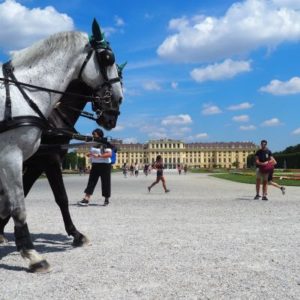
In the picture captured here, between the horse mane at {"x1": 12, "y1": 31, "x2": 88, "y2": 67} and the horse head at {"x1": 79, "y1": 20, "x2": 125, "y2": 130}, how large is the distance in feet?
0.51

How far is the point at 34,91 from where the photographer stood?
5.17 m

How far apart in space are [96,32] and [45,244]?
2.96m

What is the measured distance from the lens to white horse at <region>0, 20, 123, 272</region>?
4.77 m

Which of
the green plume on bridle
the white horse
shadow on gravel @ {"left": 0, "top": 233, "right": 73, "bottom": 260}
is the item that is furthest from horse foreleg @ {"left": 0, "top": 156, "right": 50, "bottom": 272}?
the green plume on bridle

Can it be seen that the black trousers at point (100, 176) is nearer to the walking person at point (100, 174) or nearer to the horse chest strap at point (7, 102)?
the walking person at point (100, 174)

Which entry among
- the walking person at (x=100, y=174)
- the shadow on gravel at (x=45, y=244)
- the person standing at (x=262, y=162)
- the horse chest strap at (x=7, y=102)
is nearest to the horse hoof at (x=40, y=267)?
the shadow on gravel at (x=45, y=244)

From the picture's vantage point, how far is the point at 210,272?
15.7 feet

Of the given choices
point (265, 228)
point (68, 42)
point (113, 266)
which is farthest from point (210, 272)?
point (265, 228)

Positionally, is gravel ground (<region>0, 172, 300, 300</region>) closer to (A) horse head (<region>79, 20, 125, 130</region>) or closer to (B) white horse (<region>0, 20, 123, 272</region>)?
(B) white horse (<region>0, 20, 123, 272</region>)

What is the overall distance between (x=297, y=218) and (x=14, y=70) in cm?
656

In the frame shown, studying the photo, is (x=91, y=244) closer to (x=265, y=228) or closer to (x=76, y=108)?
(x=76, y=108)

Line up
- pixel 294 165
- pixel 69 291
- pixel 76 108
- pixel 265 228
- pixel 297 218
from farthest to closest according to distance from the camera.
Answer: pixel 294 165 < pixel 297 218 < pixel 265 228 < pixel 76 108 < pixel 69 291

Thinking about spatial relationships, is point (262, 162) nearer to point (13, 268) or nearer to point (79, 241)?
point (79, 241)

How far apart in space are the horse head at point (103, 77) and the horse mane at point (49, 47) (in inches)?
6.2
